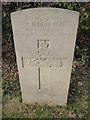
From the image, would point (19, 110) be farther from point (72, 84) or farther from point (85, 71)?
point (85, 71)

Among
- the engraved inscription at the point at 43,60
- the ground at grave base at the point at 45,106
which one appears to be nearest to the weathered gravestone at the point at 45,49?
the engraved inscription at the point at 43,60

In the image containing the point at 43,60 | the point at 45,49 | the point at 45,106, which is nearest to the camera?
the point at 45,49

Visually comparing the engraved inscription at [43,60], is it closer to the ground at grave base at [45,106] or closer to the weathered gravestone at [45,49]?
the weathered gravestone at [45,49]

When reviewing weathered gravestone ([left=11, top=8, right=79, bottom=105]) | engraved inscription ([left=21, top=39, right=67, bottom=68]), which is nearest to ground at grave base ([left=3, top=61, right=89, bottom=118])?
weathered gravestone ([left=11, top=8, right=79, bottom=105])

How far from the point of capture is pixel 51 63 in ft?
12.4

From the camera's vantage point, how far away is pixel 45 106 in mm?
4398

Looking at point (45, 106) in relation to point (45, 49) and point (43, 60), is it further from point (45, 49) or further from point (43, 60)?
point (45, 49)

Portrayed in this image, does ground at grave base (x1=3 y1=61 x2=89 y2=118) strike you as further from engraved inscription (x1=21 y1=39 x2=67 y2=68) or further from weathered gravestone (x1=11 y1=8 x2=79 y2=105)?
engraved inscription (x1=21 y1=39 x2=67 y2=68)

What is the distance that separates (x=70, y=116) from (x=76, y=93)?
1.62 ft

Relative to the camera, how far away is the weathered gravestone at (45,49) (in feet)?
11.0

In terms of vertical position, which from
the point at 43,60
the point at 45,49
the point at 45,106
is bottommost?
the point at 45,106

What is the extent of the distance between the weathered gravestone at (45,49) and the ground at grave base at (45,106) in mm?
178

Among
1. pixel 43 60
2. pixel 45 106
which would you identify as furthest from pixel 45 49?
pixel 45 106

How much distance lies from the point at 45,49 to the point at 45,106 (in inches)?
44.5
